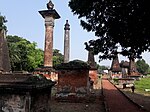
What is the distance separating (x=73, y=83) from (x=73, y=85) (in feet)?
0.36

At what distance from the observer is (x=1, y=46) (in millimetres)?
15453

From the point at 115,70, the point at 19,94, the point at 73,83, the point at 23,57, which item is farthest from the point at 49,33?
the point at 23,57

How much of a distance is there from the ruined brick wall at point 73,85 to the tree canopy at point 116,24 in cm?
171

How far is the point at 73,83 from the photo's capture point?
48.0ft

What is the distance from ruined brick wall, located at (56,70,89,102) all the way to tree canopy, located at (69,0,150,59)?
1712mm

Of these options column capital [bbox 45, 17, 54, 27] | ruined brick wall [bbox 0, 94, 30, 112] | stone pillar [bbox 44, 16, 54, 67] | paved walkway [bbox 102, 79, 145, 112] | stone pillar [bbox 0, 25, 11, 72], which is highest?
column capital [bbox 45, 17, 54, 27]

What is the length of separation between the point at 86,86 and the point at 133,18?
4961 millimetres

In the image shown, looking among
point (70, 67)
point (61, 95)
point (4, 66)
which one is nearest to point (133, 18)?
point (70, 67)

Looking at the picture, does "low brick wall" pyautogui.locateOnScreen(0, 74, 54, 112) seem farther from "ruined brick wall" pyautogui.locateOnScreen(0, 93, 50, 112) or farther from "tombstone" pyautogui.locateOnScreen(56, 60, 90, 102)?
"tombstone" pyautogui.locateOnScreen(56, 60, 90, 102)

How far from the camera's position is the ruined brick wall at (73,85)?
574 inches

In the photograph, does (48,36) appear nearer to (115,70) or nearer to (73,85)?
(73,85)

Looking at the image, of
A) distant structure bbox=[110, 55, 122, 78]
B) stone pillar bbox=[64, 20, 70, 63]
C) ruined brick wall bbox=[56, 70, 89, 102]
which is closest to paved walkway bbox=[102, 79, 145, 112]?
ruined brick wall bbox=[56, 70, 89, 102]

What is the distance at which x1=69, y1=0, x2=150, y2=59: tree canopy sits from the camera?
11.2 metres

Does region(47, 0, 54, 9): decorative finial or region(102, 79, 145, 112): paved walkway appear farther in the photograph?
region(47, 0, 54, 9): decorative finial
